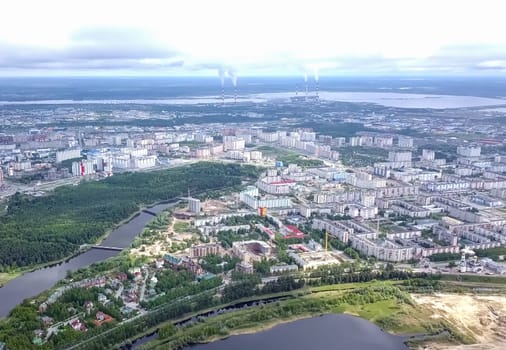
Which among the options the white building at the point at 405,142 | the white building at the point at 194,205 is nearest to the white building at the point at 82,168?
the white building at the point at 194,205

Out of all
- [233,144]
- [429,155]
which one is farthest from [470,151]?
[233,144]

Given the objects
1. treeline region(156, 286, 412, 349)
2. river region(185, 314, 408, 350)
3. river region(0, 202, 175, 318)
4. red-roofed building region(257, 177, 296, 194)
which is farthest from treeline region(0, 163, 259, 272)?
river region(185, 314, 408, 350)

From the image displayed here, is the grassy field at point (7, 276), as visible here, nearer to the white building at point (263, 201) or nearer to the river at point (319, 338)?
the river at point (319, 338)

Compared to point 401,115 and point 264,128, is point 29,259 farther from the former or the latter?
point 401,115

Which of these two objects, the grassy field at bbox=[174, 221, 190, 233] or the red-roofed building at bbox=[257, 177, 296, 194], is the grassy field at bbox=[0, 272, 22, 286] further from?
the red-roofed building at bbox=[257, 177, 296, 194]

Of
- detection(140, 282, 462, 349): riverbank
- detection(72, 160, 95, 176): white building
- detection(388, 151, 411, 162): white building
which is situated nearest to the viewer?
detection(140, 282, 462, 349): riverbank

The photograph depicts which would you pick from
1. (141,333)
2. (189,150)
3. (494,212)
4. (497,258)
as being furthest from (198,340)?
(189,150)

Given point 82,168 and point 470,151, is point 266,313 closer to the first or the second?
point 82,168
